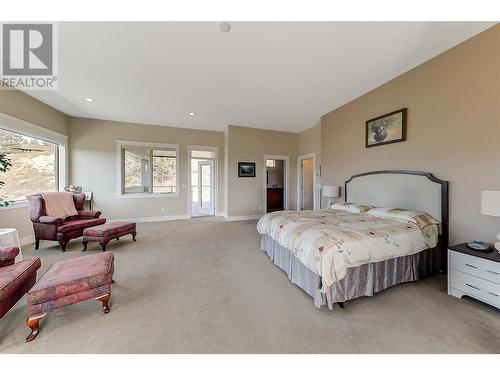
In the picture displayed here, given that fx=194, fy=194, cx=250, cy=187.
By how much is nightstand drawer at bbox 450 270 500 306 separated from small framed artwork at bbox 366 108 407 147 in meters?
1.99

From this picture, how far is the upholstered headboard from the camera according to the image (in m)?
2.52

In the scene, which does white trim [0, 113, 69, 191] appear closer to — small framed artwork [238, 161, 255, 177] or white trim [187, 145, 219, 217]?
white trim [187, 145, 219, 217]

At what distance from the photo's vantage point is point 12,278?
5.17 ft

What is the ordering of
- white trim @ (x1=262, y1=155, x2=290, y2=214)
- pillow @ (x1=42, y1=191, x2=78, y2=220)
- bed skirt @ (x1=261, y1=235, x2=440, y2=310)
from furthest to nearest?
white trim @ (x1=262, y1=155, x2=290, y2=214), pillow @ (x1=42, y1=191, x2=78, y2=220), bed skirt @ (x1=261, y1=235, x2=440, y2=310)

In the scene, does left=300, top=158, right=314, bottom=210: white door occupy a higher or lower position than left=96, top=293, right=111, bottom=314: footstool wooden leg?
higher

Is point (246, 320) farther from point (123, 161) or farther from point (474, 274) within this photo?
point (123, 161)

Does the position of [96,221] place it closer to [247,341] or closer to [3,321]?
[3,321]

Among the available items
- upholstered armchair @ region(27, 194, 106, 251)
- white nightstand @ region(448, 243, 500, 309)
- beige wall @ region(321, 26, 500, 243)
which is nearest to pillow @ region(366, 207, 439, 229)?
beige wall @ region(321, 26, 500, 243)

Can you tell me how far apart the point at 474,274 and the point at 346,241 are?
4.10 ft

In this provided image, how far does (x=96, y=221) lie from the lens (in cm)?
379

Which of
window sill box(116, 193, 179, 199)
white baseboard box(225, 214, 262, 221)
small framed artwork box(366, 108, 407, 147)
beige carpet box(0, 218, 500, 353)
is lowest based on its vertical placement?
beige carpet box(0, 218, 500, 353)

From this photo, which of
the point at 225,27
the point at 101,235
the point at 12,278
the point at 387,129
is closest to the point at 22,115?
the point at 101,235

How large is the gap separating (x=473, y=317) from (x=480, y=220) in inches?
46.1

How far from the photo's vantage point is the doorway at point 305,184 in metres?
6.51
